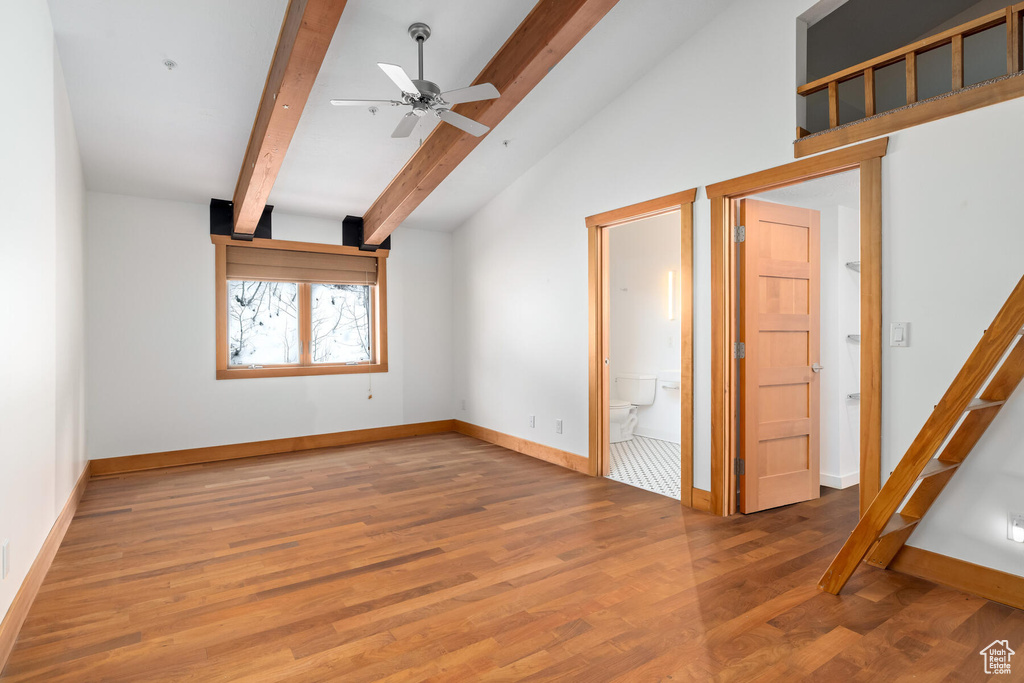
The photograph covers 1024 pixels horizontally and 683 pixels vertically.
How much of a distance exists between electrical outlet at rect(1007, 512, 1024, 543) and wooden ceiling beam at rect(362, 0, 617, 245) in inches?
122

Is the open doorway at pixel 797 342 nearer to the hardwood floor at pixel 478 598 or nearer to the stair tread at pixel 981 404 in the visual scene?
the hardwood floor at pixel 478 598

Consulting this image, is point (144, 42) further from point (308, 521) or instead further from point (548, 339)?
point (548, 339)

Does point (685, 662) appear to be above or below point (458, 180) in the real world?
below

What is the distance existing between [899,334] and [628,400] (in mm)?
3878

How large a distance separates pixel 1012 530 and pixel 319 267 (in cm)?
592

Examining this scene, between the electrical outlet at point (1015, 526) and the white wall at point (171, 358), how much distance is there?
5478 millimetres

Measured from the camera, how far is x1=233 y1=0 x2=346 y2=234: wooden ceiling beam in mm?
2834

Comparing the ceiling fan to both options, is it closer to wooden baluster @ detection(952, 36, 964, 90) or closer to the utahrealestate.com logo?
wooden baluster @ detection(952, 36, 964, 90)

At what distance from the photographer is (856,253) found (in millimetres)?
4336

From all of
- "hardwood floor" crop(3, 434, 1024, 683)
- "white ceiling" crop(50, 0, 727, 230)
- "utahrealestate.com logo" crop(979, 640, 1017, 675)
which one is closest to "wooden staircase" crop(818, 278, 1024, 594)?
"hardwood floor" crop(3, 434, 1024, 683)

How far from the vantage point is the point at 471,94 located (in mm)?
3150

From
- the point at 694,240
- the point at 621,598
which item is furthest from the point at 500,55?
the point at 621,598

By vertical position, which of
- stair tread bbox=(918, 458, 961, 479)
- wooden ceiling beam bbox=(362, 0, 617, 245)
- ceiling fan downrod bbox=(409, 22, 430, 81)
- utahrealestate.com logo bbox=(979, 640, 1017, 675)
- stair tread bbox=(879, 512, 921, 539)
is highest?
ceiling fan downrod bbox=(409, 22, 430, 81)

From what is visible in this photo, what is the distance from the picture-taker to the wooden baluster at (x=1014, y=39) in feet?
8.13
